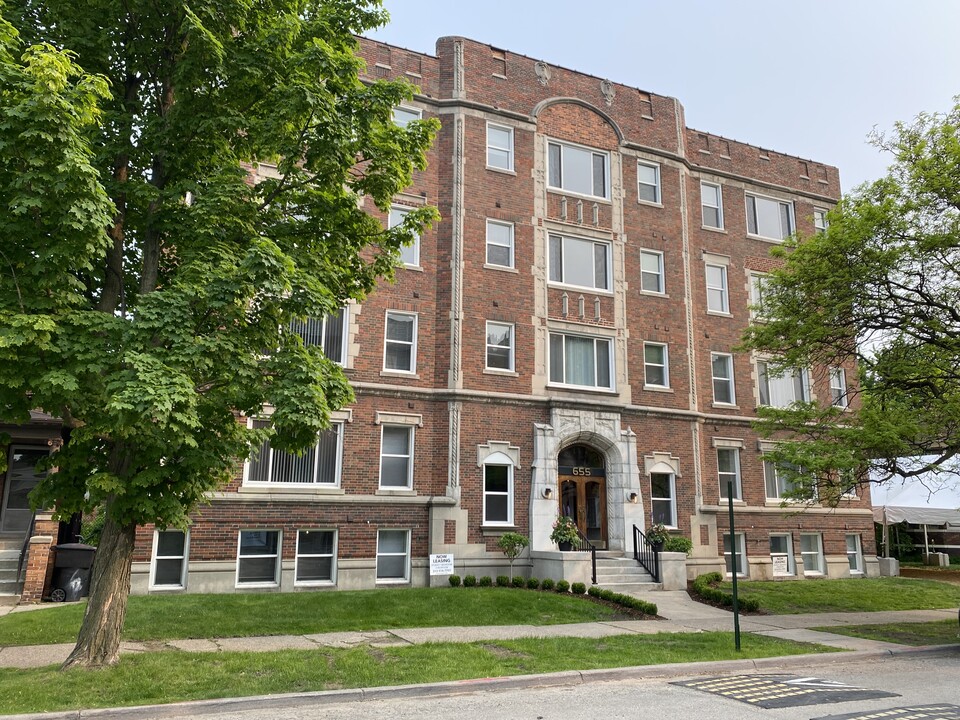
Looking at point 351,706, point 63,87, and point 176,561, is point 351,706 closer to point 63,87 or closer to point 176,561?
point 63,87

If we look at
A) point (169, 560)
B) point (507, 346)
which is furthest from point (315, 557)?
point (507, 346)

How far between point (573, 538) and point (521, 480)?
228 centimetres

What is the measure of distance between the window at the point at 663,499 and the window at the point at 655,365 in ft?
9.75

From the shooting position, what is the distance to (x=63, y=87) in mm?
8180

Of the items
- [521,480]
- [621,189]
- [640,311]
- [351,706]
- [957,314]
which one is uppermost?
[621,189]

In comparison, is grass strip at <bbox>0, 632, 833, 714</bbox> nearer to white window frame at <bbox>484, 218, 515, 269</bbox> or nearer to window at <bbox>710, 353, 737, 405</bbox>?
white window frame at <bbox>484, 218, 515, 269</bbox>

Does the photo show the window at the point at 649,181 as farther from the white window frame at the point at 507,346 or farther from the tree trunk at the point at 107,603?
the tree trunk at the point at 107,603

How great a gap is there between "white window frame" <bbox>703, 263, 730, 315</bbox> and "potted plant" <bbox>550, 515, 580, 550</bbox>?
10.2 meters

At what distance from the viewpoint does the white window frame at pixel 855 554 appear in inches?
1025

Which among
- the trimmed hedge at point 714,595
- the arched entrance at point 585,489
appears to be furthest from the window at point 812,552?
the arched entrance at point 585,489

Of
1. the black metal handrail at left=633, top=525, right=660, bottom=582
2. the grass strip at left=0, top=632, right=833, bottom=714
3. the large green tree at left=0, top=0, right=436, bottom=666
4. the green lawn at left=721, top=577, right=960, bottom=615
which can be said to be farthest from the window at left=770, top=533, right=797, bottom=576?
the large green tree at left=0, top=0, right=436, bottom=666

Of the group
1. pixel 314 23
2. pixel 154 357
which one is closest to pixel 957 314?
pixel 314 23

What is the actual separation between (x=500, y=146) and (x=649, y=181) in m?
5.66

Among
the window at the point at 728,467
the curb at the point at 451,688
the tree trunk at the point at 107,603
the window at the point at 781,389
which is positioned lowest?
the curb at the point at 451,688
